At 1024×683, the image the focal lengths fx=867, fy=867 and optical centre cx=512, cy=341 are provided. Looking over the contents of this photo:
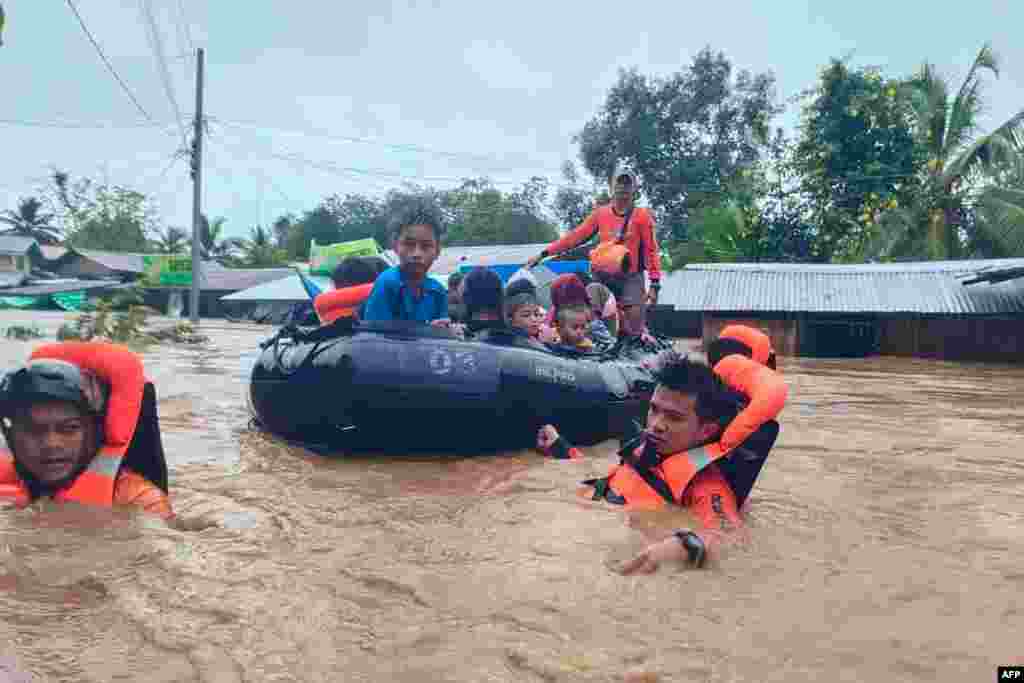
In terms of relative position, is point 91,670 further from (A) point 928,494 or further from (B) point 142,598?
(A) point 928,494

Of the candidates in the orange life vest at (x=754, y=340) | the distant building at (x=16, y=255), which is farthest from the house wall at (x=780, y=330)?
the distant building at (x=16, y=255)

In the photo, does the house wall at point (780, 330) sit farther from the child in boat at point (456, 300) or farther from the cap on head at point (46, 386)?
the cap on head at point (46, 386)

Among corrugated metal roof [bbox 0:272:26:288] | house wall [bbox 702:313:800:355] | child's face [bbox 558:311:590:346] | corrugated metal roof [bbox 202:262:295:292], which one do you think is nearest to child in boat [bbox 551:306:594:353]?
child's face [bbox 558:311:590:346]

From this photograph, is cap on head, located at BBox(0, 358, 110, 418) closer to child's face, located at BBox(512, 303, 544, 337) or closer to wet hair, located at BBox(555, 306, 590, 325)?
child's face, located at BBox(512, 303, 544, 337)

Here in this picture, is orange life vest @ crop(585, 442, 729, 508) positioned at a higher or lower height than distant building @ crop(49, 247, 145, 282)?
lower

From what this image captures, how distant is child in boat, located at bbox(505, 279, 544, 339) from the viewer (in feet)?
16.8

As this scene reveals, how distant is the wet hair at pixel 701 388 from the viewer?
3.06 metres

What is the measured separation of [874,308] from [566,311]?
1341 cm

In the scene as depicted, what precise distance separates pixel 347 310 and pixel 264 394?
686 mm

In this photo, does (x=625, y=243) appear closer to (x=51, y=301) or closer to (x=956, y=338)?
(x=956, y=338)

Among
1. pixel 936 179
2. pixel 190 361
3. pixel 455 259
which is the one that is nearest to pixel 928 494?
pixel 190 361

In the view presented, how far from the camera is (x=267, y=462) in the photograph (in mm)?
4340

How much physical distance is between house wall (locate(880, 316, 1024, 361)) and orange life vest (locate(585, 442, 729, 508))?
1619cm

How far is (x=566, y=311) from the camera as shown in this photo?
543 centimetres
